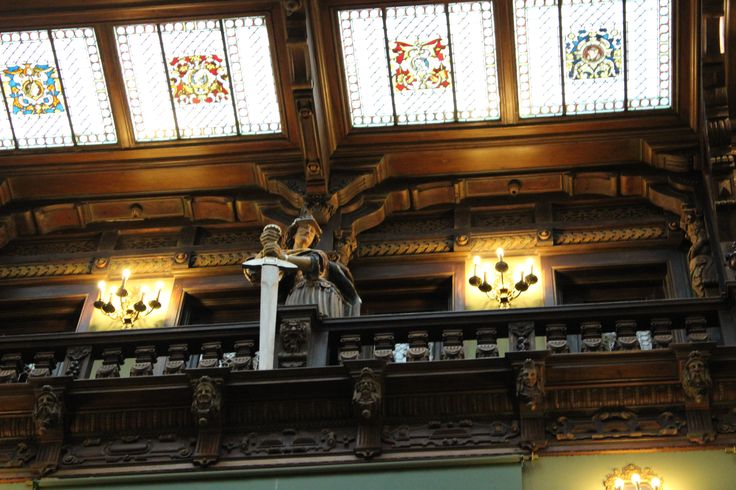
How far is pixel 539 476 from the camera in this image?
37.8 ft

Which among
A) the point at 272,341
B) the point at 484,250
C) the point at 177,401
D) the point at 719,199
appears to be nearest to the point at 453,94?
the point at 484,250

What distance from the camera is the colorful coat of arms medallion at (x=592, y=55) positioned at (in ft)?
52.7

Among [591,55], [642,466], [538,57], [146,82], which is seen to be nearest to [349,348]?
[642,466]

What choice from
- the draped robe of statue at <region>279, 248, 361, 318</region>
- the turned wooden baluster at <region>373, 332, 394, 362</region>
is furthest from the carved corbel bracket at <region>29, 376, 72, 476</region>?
the turned wooden baluster at <region>373, 332, 394, 362</region>

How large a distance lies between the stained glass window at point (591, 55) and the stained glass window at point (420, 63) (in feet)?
1.61

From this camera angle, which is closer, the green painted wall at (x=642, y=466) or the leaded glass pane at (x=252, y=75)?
the green painted wall at (x=642, y=466)

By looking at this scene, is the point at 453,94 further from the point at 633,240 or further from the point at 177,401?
the point at 177,401

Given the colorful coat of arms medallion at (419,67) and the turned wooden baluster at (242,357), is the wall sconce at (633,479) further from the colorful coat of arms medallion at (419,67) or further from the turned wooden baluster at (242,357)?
the colorful coat of arms medallion at (419,67)

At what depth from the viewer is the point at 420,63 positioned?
16.4m

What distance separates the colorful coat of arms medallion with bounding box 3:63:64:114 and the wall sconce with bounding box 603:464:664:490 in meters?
9.19

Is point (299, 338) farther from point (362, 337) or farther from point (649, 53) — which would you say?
point (649, 53)

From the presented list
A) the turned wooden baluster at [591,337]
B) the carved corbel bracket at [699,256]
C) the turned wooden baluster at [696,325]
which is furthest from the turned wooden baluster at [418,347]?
the carved corbel bracket at [699,256]

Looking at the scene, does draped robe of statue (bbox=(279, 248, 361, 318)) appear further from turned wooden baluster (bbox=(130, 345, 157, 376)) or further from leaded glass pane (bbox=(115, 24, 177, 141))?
leaded glass pane (bbox=(115, 24, 177, 141))

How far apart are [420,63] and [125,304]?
16.0 feet
